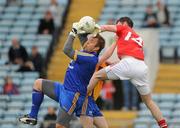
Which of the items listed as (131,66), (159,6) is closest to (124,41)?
(131,66)

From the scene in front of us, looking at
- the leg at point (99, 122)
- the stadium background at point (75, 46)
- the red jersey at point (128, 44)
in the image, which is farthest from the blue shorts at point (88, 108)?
the stadium background at point (75, 46)

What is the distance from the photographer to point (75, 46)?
27.9 metres

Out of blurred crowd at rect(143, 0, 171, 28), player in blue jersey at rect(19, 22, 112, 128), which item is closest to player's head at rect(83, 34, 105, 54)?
player in blue jersey at rect(19, 22, 112, 128)

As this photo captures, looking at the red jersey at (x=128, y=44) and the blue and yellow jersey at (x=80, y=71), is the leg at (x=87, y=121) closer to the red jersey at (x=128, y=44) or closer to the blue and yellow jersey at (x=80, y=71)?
the blue and yellow jersey at (x=80, y=71)

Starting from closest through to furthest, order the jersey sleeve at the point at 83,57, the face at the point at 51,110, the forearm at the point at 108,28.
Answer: the forearm at the point at 108,28 → the jersey sleeve at the point at 83,57 → the face at the point at 51,110

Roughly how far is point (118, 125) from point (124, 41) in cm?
616

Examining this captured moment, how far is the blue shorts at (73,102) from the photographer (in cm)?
1808

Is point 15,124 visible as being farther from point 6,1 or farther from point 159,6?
point 6,1

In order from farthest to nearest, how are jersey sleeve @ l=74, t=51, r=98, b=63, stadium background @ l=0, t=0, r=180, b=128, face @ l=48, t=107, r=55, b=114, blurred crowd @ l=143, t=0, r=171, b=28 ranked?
blurred crowd @ l=143, t=0, r=171, b=28
stadium background @ l=0, t=0, r=180, b=128
face @ l=48, t=107, r=55, b=114
jersey sleeve @ l=74, t=51, r=98, b=63

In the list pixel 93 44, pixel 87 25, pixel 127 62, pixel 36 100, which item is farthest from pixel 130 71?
pixel 36 100

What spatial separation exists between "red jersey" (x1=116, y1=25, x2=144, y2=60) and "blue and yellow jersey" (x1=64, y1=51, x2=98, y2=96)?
1.49ft

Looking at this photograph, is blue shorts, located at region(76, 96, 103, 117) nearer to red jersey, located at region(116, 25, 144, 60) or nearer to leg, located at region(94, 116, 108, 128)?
leg, located at region(94, 116, 108, 128)

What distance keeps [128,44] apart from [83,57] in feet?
2.51

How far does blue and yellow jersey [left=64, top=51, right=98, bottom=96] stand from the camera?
17.9 metres
